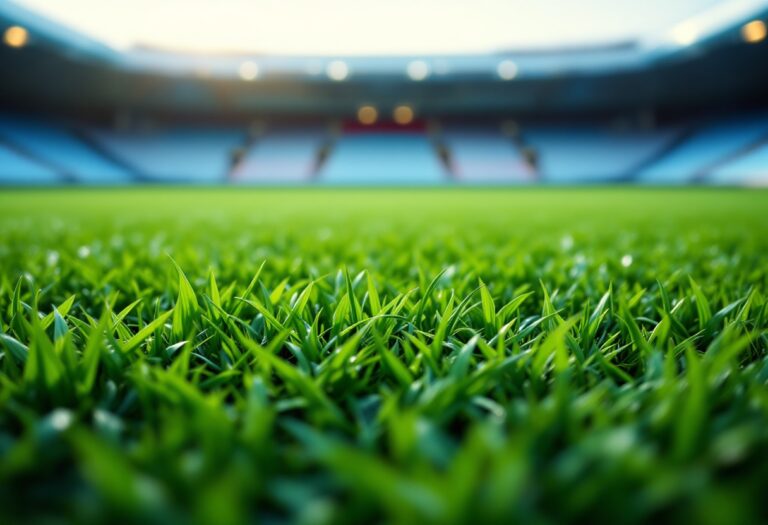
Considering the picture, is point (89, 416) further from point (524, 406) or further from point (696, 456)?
point (696, 456)

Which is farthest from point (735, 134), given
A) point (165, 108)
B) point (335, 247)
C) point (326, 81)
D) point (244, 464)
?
point (165, 108)

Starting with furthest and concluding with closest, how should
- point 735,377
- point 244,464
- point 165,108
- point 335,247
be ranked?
point 165,108 → point 335,247 → point 735,377 → point 244,464

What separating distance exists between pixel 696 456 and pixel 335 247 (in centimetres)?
155

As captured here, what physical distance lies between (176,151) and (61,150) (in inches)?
169

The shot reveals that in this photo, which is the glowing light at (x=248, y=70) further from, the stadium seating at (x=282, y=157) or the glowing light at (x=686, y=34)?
the glowing light at (x=686, y=34)

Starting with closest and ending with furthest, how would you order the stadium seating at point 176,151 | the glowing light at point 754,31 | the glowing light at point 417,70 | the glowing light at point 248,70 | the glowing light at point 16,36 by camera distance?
the glowing light at point 754,31, the glowing light at point 16,36, the glowing light at point 248,70, the glowing light at point 417,70, the stadium seating at point 176,151

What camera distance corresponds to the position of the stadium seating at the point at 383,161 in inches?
756

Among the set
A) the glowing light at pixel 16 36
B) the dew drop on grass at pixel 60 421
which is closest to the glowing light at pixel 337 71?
the glowing light at pixel 16 36

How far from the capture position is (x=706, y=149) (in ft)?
56.9

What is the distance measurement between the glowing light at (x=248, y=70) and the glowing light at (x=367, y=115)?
18.1ft

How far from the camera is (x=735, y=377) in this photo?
0.42m

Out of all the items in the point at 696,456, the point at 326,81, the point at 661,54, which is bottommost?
the point at 696,456

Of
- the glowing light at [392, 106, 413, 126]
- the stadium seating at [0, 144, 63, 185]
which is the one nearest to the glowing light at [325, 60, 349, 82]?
the glowing light at [392, 106, 413, 126]

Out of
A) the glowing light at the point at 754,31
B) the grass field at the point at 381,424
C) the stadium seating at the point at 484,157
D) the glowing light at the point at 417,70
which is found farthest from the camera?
the stadium seating at the point at 484,157
